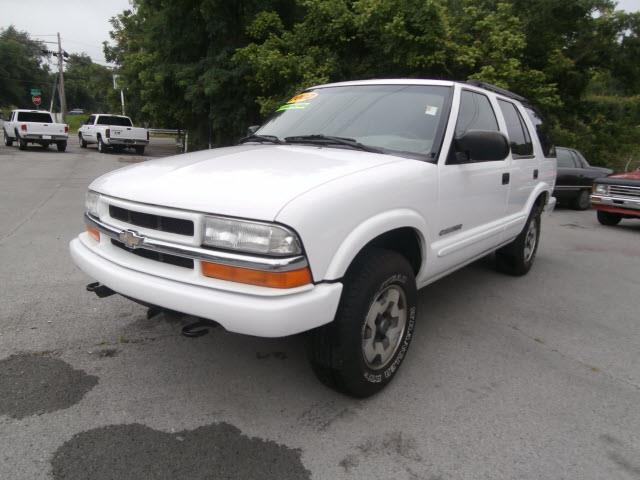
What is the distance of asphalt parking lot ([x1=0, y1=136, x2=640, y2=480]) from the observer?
2.31 m

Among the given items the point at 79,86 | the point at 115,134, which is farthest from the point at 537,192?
the point at 79,86

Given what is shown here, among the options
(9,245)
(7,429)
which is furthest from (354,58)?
(7,429)

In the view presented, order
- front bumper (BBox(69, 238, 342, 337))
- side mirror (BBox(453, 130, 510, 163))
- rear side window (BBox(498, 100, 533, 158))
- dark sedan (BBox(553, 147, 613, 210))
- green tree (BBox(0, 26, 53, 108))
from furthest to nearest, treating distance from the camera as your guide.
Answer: green tree (BBox(0, 26, 53, 108)) < dark sedan (BBox(553, 147, 613, 210)) < rear side window (BBox(498, 100, 533, 158)) < side mirror (BBox(453, 130, 510, 163)) < front bumper (BBox(69, 238, 342, 337))

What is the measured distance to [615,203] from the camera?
9.23 m

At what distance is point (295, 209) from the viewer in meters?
2.21

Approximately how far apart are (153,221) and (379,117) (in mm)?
1751

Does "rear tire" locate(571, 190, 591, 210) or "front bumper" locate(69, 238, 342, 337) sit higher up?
"front bumper" locate(69, 238, 342, 337)

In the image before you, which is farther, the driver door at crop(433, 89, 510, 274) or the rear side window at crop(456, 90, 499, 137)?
the rear side window at crop(456, 90, 499, 137)

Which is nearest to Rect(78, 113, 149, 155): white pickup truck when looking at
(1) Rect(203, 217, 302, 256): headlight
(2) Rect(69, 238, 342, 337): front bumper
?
(2) Rect(69, 238, 342, 337): front bumper

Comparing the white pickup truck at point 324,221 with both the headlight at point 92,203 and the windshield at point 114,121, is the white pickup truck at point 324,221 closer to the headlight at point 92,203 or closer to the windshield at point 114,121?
the headlight at point 92,203

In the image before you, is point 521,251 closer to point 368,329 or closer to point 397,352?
point 397,352

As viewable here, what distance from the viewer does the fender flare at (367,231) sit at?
7.80 feet

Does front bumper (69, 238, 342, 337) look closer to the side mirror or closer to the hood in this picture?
the hood

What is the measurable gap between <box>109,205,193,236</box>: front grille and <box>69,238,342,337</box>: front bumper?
0.82 feet
